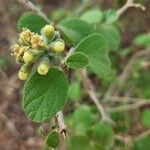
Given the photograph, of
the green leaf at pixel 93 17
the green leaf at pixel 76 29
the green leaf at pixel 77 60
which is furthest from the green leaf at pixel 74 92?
the green leaf at pixel 77 60

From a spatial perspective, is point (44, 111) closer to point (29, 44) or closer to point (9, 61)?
point (29, 44)

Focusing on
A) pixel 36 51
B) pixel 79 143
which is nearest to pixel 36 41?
pixel 36 51

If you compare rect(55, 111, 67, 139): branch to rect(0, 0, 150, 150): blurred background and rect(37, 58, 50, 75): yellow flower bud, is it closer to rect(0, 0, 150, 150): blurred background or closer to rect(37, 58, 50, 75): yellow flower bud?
rect(37, 58, 50, 75): yellow flower bud

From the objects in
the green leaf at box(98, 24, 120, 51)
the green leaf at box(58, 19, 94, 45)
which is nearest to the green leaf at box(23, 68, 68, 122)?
the green leaf at box(58, 19, 94, 45)

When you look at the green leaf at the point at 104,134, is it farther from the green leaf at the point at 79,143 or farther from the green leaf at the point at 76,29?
the green leaf at the point at 76,29

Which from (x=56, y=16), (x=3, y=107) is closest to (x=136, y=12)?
(x=56, y=16)

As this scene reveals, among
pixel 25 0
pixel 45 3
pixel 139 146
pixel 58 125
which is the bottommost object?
pixel 58 125
